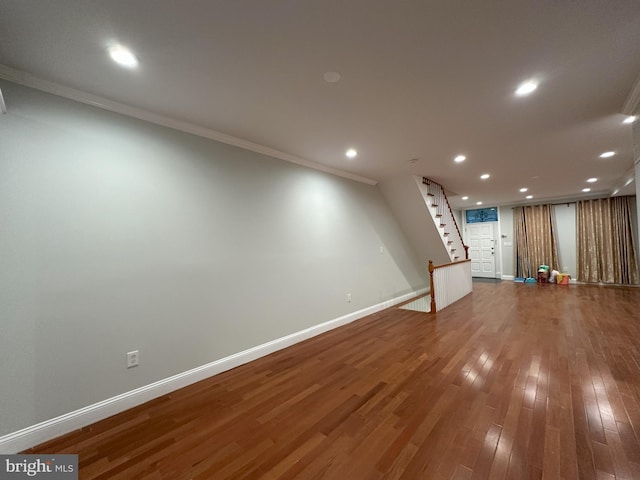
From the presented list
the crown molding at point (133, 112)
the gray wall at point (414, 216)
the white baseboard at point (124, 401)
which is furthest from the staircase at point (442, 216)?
the white baseboard at point (124, 401)

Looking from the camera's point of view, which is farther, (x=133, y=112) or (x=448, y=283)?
(x=448, y=283)

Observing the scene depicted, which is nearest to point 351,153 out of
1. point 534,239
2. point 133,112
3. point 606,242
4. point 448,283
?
point 133,112

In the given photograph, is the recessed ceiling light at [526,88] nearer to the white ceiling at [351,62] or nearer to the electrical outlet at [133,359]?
the white ceiling at [351,62]

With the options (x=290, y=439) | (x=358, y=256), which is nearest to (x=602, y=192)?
(x=358, y=256)

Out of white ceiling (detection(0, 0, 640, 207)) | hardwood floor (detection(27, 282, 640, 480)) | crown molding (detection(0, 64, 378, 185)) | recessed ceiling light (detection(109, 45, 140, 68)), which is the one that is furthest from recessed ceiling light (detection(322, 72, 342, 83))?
hardwood floor (detection(27, 282, 640, 480))

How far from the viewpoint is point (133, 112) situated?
223cm

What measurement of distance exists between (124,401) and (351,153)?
3.55 metres

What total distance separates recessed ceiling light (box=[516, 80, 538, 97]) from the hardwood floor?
8.35 ft

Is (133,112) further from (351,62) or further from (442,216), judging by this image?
(442,216)

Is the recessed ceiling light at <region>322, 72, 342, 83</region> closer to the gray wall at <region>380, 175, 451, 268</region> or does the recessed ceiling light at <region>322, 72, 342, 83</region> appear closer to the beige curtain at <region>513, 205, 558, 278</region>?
the gray wall at <region>380, 175, 451, 268</region>

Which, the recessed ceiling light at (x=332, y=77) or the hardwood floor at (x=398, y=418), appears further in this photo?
the recessed ceiling light at (x=332, y=77)

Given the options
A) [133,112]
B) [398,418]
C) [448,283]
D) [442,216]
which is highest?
[133,112]

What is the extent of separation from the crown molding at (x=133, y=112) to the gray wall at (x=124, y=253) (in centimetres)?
6

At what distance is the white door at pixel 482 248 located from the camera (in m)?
8.52
